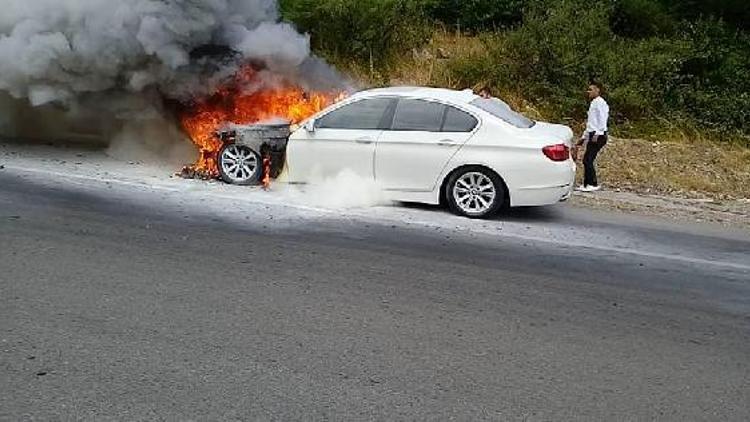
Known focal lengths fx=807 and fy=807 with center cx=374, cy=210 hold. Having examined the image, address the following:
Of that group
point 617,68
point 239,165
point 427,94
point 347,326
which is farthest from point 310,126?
point 617,68

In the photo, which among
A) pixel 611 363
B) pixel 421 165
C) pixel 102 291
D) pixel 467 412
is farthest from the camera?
pixel 421 165

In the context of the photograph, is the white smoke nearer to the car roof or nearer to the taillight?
the car roof

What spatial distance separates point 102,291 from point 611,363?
149 inches

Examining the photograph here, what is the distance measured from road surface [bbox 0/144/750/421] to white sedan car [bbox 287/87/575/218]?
0.50 m

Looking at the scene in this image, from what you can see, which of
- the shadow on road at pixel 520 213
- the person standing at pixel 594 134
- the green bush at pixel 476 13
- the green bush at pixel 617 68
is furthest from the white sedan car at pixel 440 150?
the green bush at pixel 476 13

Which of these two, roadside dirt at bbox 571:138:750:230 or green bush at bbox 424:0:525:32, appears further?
green bush at bbox 424:0:525:32

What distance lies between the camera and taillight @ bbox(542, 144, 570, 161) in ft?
31.3

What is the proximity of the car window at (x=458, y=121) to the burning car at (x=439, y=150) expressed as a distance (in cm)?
1

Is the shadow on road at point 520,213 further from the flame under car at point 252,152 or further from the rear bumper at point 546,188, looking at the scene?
the flame under car at point 252,152

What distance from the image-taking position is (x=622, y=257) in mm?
8227

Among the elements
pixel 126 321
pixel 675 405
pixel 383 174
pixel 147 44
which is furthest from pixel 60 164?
pixel 675 405

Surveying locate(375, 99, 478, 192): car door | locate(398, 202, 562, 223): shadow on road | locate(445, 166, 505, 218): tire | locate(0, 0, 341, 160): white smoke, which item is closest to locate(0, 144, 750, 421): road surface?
locate(445, 166, 505, 218): tire

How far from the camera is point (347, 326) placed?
573 centimetres

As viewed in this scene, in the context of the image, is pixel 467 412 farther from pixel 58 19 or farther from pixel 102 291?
pixel 58 19
